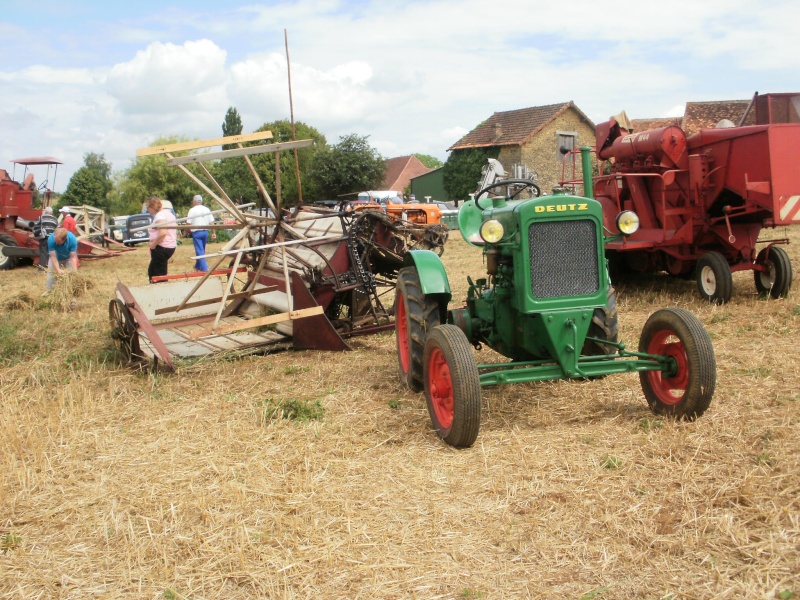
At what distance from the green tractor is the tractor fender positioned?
1.46 ft

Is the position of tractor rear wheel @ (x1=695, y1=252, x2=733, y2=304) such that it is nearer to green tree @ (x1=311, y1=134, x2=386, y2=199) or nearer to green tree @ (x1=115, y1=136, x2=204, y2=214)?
green tree @ (x1=311, y1=134, x2=386, y2=199)

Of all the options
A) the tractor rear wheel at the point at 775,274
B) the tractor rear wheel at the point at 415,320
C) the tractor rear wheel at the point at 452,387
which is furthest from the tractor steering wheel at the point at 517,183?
the tractor rear wheel at the point at 775,274

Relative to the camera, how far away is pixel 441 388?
4.28 metres

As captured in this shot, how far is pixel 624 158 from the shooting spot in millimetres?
9055

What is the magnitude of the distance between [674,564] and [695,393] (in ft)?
4.82

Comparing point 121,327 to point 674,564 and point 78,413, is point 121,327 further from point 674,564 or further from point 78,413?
point 674,564

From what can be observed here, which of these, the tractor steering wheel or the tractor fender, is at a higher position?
the tractor steering wheel

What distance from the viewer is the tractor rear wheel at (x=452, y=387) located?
3857 mm

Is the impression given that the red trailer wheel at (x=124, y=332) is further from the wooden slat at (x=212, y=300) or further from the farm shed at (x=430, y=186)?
the farm shed at (x=430, y=186)

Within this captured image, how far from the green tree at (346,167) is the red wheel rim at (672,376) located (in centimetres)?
3829

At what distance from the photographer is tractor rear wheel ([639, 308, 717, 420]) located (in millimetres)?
3979

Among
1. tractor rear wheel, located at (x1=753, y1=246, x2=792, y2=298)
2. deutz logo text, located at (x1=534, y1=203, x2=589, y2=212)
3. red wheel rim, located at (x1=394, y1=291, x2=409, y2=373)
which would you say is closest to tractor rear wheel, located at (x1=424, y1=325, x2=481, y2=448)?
deutz logo text, located at (x1=534, y1=203, x2=589, y2=212)

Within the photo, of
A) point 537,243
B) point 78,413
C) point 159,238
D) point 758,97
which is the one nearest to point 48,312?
point 159,238

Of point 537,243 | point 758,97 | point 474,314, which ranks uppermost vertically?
point 758,97
